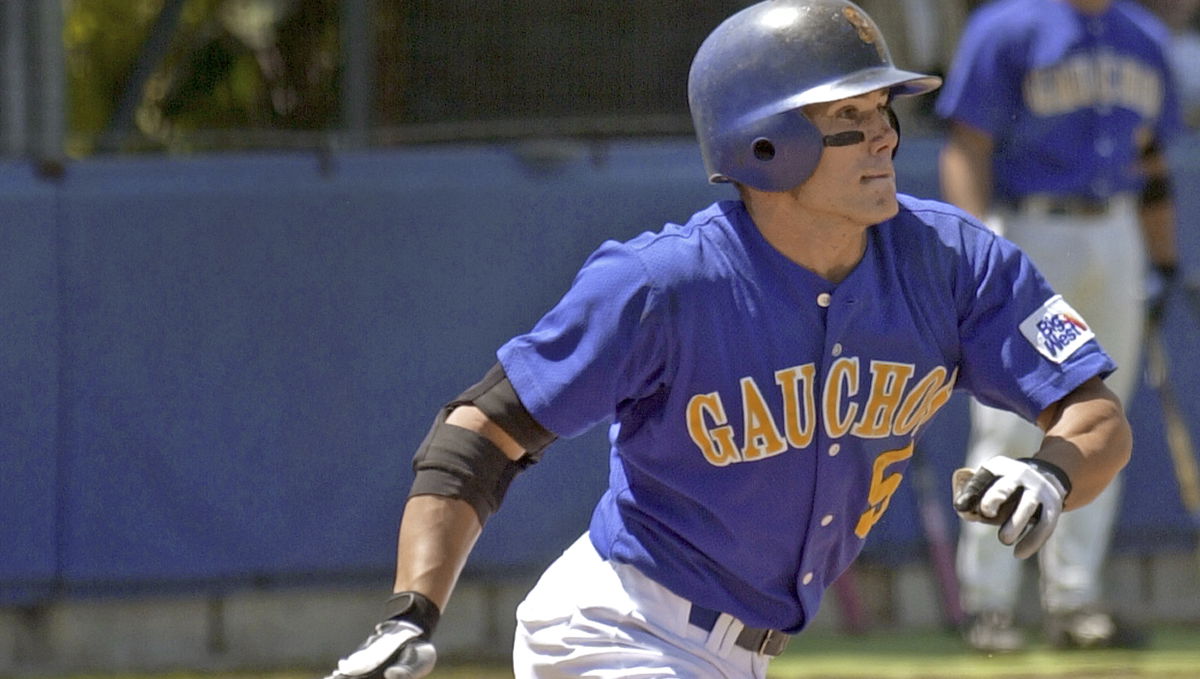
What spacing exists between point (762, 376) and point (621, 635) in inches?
18.1

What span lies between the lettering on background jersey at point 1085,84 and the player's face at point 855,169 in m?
3.05

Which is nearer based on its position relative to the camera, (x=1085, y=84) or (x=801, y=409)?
(x=801, y=409)

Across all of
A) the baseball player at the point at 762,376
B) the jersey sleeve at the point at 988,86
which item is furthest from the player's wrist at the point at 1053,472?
the jersey sleeve at the point at 988,86

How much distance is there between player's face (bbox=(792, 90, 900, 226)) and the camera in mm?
3260

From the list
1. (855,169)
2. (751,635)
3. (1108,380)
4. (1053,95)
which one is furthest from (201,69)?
(751,635)

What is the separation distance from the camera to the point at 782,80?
3314mm

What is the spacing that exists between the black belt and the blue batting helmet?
0.69 meters

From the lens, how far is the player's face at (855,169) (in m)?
3.26

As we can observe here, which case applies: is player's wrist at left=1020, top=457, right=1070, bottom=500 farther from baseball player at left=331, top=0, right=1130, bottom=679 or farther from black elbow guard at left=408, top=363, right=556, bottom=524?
black elbow guard at left=408, top=363, right=556, bottom=524

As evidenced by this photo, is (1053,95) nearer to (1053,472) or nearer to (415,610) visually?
(1053,472)

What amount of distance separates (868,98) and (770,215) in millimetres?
246

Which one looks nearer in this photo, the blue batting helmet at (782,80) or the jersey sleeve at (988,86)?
the blue batting helmet at (782,80)

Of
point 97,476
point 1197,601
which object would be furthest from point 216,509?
point 1197,601

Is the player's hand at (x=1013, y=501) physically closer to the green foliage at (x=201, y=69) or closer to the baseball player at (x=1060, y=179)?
the baseball player at (x=1060, y=179)
